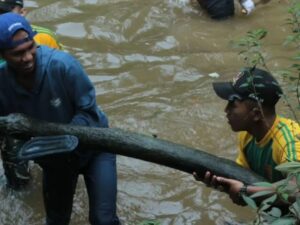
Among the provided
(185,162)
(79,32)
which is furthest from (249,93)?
(79,32)

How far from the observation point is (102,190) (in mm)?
3588

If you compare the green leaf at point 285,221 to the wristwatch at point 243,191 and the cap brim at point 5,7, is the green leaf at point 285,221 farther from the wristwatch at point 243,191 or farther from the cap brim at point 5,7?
the cap brim at point 5,7

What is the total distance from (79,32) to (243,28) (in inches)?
86.4

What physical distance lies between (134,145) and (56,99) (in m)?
0.57

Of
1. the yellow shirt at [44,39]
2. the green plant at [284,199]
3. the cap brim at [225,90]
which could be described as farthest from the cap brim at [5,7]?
the green plant at [284,199]

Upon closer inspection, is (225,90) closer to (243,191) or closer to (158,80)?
(243,191)

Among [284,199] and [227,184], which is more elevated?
[284,199]

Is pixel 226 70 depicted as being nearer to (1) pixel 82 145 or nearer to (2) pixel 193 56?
(2) pixel 193 56

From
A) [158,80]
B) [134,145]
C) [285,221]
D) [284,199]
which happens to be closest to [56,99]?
[134,145]

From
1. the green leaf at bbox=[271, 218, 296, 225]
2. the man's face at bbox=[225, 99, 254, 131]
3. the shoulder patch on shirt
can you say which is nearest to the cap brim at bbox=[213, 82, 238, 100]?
the man's face at bbox=[225, 99, 254, 131]

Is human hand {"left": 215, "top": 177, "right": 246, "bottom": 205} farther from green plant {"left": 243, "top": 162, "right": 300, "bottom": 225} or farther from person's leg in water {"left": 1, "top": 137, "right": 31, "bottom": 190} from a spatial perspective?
person's leg in water {"left": 1, "top": 137, "right": 31, "bottom": 190}

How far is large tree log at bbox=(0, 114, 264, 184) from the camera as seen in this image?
345cm

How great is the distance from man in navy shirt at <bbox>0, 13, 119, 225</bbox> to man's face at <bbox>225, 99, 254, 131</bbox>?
86cm

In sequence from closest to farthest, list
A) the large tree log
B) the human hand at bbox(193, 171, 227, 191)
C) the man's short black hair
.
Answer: the human hand at bbox(193, 171, 227, 191) < the large tree log < the man's short black hair
